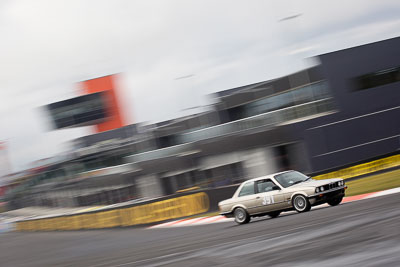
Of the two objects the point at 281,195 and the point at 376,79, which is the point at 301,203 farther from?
the point at 376,79

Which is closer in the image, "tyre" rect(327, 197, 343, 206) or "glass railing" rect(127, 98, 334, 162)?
"tyre" rect(327, 197, 343, 206)

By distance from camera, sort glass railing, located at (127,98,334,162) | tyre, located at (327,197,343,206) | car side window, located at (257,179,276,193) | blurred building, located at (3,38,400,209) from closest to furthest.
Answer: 1. tyre, located at (327,197,343,206)
2. car side window, located at (257,179,276,193)
3. blurred building, located at (3,38,400,209)
4. glass railing, located at (127,98,334,162)

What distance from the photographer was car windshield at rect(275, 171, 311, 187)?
53.2ft

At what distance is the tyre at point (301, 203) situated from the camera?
15.5 meters

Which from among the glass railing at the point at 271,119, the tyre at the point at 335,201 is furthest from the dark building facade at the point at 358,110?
the tyre at the point at 335,201

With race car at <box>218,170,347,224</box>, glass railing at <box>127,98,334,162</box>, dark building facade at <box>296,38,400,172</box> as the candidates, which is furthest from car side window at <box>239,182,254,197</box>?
glass railing at <box>127,98,334,162</box>

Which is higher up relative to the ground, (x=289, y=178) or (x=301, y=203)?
(x=289, y=178)

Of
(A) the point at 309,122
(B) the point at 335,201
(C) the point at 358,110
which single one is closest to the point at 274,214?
(B) the point at 335,201

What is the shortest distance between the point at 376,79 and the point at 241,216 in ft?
76.6

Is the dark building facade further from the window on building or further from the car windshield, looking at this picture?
the car windshield

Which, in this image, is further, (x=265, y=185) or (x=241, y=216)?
(x=241, y=216)

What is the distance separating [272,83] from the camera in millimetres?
44000

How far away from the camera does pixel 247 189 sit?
17031mm

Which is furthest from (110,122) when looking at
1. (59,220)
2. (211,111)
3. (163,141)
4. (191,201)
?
(191,201)
